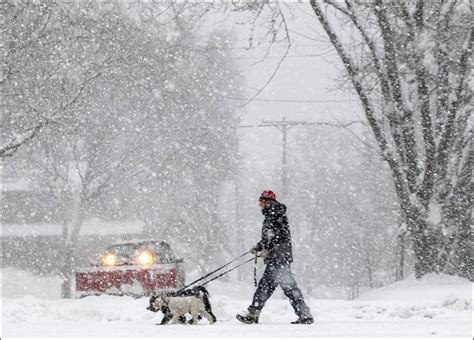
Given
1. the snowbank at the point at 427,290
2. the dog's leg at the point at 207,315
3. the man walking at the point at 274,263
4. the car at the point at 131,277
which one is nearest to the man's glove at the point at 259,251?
the man walking at the point at 274,263

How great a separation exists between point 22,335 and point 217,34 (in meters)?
29.5

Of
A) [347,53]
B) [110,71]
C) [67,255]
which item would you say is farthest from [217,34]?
[347,53]

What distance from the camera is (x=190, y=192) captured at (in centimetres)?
3312

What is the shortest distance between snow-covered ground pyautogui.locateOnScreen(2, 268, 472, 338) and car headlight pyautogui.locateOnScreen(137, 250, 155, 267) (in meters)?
0.78

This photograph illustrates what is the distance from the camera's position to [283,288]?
871 cm

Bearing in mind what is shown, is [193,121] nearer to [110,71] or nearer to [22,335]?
[110,71]

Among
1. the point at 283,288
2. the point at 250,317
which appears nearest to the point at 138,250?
the point at 250,317

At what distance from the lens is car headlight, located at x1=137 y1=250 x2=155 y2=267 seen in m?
12.8

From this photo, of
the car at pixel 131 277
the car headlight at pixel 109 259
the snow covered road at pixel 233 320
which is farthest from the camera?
the car headlight at pixel 109 259

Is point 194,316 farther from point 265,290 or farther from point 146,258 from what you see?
point 146,258

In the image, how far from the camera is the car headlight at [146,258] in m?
12.8

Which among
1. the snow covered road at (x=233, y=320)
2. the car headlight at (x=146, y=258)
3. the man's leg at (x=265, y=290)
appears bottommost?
the snow covered road at (x=233, y=320)

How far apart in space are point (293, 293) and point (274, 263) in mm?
419

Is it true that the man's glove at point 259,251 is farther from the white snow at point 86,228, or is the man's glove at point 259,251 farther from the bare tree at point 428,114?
the white snow at point 86,228
